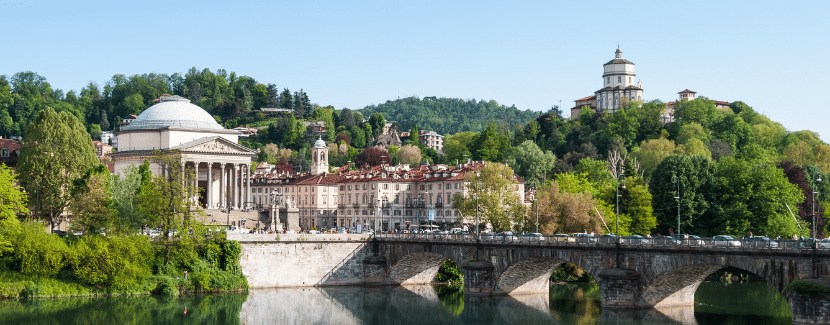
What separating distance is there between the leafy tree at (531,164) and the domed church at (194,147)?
1485 inches

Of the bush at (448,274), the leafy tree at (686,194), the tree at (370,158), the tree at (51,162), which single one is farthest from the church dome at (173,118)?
the tree at (370,158)

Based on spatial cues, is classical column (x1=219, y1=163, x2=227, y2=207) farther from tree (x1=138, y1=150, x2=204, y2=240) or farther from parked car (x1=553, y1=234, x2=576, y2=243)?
parked car (x1=553, y1=234, x2=576, y2=243)

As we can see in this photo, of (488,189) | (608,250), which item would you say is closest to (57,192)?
(488,189)

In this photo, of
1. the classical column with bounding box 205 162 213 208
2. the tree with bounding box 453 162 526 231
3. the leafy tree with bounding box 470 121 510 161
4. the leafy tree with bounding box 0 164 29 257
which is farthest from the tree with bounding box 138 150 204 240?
the leafy tree with bounding box 470 121 510 161

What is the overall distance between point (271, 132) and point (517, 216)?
114714 millimetres

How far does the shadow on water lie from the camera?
51531 mm

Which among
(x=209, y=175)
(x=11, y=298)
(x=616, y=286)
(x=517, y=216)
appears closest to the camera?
(x=616, y=286)

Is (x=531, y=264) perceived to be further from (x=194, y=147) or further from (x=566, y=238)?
(x=194, y=147)

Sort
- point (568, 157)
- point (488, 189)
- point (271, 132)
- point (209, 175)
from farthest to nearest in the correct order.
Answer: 1. point (271, 132)
2. point (568, 157)
3. point (209, 175)
4. point (488, 189)

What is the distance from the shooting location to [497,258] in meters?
59.9

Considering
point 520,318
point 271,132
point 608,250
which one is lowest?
point 520,318

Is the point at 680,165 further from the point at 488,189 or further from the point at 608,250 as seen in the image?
the point at 608,250

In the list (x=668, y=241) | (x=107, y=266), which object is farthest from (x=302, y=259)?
(x=668, y=241)

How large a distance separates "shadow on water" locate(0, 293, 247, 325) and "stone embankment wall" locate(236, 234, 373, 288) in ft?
19.6
